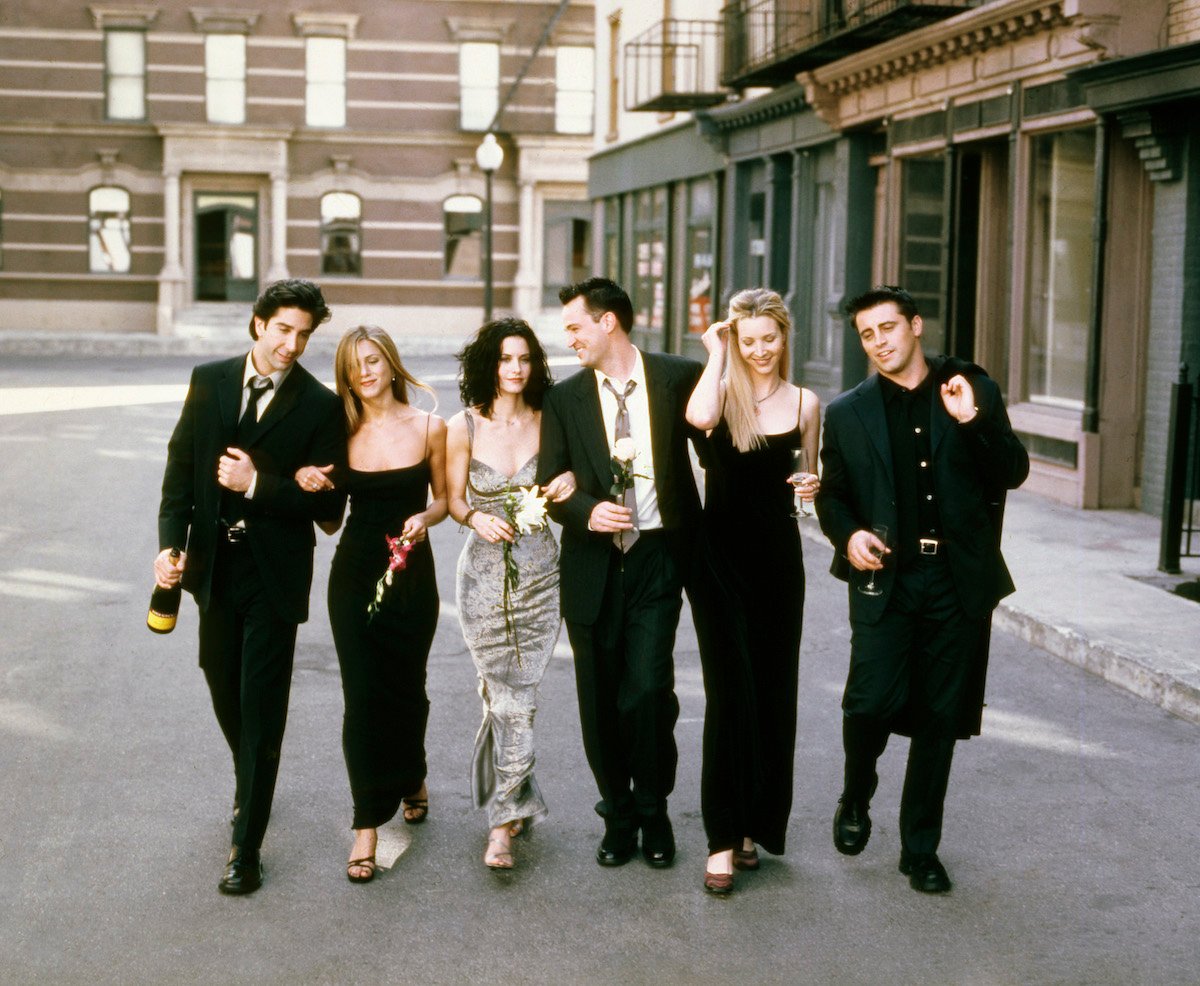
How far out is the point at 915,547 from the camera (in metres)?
5.59

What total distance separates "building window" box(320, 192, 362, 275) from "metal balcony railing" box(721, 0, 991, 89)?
855 inches

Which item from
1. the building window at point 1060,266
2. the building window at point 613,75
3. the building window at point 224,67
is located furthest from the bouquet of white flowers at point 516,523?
the building window at point 224,67

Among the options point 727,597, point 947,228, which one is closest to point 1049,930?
point 727,597

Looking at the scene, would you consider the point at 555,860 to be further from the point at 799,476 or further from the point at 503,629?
the point at 799,476

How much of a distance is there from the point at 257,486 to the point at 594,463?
1.11 m

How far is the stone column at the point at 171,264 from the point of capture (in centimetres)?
4322

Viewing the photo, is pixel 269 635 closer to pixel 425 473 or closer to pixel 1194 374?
pixel 425 473

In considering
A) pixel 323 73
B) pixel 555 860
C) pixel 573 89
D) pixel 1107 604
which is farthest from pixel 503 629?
pixel 323 73

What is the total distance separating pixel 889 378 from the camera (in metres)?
5.70

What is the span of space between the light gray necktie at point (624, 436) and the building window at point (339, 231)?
4060cm

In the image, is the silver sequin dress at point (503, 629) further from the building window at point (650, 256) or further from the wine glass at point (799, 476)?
the building window at point (650, 256)

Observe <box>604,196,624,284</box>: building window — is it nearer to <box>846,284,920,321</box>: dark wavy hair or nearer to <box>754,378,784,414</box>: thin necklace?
<box>754,378,784,414</box>: thin necklace

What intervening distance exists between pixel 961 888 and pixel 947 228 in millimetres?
12755

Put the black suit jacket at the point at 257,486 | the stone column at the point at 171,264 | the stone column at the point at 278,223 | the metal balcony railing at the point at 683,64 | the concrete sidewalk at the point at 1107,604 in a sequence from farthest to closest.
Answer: the stone column at the point at 278,223, the stone column at the point at 171,264, the metal balcony railing at the point at 683,64, the concrete sidewalk at the point at 1107,604, the black suit jacket at the point at 257,486
